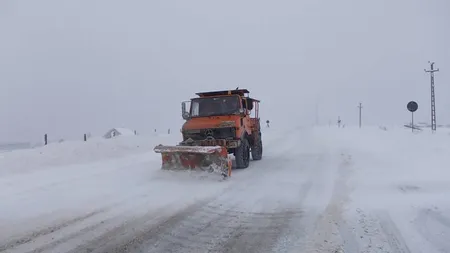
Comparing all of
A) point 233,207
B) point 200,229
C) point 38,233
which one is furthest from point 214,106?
point 38,233

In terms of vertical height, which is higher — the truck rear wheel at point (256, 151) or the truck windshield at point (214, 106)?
the truck windshield at point (214, 106)

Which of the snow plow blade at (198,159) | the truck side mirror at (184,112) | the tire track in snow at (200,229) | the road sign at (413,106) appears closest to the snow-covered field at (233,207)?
the tire track in snow at (200,229)

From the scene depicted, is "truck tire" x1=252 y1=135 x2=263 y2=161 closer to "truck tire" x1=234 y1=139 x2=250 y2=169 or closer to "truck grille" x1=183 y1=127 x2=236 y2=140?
"truck tire" x1=234 y1=139 x2=250 y2=169

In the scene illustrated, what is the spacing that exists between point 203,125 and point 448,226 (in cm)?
845

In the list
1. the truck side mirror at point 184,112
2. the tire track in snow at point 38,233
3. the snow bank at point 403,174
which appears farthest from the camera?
the truck side mirror at point 184,112

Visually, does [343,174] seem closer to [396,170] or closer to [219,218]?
[396,170]

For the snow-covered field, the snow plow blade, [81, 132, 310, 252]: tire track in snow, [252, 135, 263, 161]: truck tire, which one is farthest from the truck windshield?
[81, 132, 310, 252]: tire track in snow

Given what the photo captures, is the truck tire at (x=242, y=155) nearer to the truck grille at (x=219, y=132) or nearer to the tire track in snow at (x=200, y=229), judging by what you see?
the truck grille at (x=219, y=132)

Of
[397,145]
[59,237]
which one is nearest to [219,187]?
[59,237]

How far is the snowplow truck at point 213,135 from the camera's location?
11.7 metres

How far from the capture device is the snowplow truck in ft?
38.4

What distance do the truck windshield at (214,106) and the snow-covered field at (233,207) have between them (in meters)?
2.11

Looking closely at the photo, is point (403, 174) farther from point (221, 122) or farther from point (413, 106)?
point (413, 106)

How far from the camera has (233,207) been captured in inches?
315
